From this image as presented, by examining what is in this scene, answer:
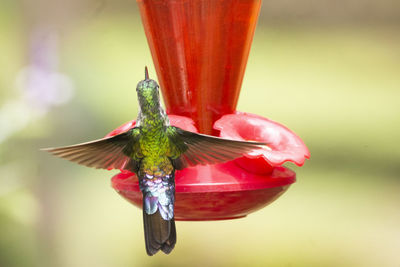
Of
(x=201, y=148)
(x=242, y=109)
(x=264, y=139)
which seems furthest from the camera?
(x=242, y=109)

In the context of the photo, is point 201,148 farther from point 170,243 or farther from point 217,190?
point 170,243

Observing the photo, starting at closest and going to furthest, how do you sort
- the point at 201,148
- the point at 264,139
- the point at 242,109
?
the point at 201,148
the point at 264,139
the point at 242,109

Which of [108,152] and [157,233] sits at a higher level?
[108,152]

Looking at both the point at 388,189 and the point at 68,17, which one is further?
the point at 68,17

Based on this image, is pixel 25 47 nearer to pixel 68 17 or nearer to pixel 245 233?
pixel 68 17

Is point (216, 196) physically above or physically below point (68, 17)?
below

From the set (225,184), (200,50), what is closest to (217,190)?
(225,184)

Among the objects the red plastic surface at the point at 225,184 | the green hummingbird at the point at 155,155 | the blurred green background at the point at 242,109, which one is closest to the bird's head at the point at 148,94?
the green hummingbird at the point at 155,155

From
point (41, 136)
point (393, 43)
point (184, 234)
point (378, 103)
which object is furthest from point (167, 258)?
point (393, 43)
